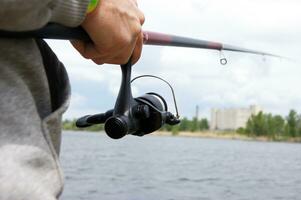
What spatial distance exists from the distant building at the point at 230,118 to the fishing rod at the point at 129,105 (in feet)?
396

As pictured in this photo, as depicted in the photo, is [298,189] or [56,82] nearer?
[56,82]

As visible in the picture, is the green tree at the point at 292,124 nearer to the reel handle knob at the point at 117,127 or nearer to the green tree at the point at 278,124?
the green tree at the point at 278,124

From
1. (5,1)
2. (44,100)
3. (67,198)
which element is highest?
(5,1)

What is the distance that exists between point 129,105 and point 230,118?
126361 millimetres

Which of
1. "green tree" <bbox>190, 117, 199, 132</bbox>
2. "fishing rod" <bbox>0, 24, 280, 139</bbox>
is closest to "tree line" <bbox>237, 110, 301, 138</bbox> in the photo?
"green tree" <bbox>190, 117, 199, 132</bbox>

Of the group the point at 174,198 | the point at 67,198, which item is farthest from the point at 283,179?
the point at 67,198

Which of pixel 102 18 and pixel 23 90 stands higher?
pixel 102 18

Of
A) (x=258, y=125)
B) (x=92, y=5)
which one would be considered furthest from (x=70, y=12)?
(x=258, y=125)

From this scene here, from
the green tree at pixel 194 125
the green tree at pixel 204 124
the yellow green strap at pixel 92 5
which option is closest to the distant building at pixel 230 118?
the green tree at pixel 204 124

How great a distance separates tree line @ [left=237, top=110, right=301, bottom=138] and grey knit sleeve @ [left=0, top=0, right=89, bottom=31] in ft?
288

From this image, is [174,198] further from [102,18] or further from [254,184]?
[102,18]

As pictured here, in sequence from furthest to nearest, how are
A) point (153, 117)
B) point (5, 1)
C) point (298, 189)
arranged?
point (298, 189), point (153, 117), point (5, 1)

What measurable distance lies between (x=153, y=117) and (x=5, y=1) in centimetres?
63

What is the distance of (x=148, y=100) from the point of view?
1426 mm
